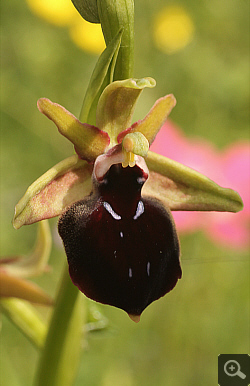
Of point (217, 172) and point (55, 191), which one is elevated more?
point (217, 172)

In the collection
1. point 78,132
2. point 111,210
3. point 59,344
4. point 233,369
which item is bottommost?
point 233,369

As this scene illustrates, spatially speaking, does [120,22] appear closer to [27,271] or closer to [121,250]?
[121,250]

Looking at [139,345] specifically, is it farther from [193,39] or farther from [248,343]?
[193,39]

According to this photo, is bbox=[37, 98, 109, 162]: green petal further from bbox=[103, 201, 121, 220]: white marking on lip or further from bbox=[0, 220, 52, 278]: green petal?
bbox=[0, 220, 52, 278]: green petal

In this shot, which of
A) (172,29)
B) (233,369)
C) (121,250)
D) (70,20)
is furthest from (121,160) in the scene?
(172,29)

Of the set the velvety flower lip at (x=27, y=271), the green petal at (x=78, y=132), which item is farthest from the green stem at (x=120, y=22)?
the velvety flower lip at (x=27, y=271)

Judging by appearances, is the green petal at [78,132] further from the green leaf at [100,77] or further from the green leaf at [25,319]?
the green leaf at [25,319]

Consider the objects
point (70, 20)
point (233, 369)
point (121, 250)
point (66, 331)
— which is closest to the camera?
point (121, 250)
